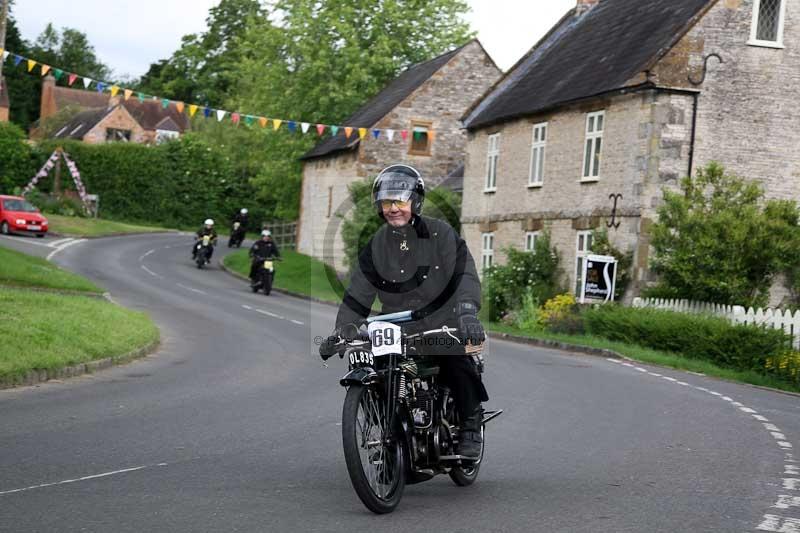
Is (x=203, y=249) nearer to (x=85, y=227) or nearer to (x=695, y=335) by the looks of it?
(x=85, y=227)

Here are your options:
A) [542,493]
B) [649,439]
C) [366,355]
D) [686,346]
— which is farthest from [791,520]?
[686,346]

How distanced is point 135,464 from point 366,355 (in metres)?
2.30

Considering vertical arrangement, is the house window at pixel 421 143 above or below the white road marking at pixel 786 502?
above

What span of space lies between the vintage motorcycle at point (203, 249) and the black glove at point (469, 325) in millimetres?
39399

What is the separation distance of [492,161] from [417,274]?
32.1 meters

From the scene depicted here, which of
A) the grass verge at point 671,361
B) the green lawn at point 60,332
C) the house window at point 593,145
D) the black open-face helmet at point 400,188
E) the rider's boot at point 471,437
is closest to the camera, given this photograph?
the black open-face helmet at point 400,188

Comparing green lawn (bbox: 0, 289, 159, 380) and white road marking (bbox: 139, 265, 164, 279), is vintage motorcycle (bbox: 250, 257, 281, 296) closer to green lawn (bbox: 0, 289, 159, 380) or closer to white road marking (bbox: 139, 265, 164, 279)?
white road marking (bbox: 139, 265, 164, 279)

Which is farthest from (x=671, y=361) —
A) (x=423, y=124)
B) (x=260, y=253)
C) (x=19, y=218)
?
(x=19, y=218)

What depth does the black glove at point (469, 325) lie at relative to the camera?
7059 millimetres

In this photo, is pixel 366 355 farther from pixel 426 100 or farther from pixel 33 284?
pixel 426 100

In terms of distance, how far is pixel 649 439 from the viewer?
10.8 m

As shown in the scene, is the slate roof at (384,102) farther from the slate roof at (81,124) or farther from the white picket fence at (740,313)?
the slate roof at (81,124)

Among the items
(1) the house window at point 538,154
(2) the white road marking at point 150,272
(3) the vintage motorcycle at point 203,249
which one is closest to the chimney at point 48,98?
(3) the vintage motorcycle at point 203,249

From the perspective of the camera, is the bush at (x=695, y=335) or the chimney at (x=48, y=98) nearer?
the bush at (x=695, y=335)
